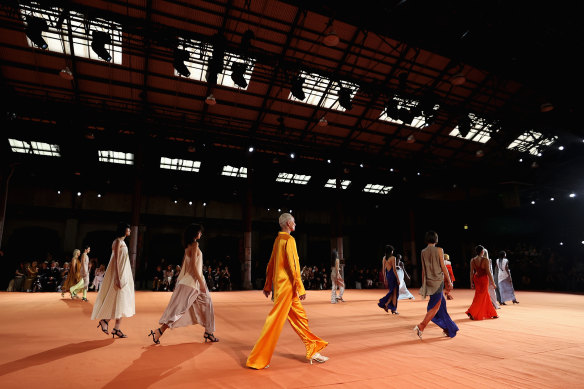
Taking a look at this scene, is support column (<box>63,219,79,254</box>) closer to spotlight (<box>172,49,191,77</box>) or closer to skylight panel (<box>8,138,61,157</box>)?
skylight panel (<box>8,138,61,157</box>)

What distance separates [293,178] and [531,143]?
14.3 meters

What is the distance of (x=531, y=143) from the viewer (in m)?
18.8

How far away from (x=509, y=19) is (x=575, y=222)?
15165mm

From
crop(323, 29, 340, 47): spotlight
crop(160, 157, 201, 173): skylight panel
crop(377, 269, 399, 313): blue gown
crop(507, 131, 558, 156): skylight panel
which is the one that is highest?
crop(507, 131, 558, 156): skylight panel

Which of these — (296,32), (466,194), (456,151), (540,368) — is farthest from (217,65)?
(466,194)

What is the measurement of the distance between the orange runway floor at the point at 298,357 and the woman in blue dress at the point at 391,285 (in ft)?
4.45

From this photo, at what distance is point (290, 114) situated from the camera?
15.4m

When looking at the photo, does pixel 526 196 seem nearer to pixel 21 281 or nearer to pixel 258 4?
pixel 258 4

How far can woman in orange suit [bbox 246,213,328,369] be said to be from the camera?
299 cm

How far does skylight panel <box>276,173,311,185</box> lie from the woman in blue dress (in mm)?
13032

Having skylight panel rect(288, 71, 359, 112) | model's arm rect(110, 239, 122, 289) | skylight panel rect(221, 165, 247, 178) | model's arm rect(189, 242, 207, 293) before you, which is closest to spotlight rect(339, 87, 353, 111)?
skylight panel rect(288, 71, 359, 112)

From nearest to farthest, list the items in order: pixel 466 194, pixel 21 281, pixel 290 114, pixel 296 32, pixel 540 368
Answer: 1. pixel 540 368
2. pixel 296 32
3. pixel 21 281
4. pixel 290 114
5. pixel 466 194

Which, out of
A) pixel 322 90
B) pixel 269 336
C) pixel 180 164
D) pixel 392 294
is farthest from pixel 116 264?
pixel 180 164

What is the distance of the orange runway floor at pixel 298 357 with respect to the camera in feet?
8.52
